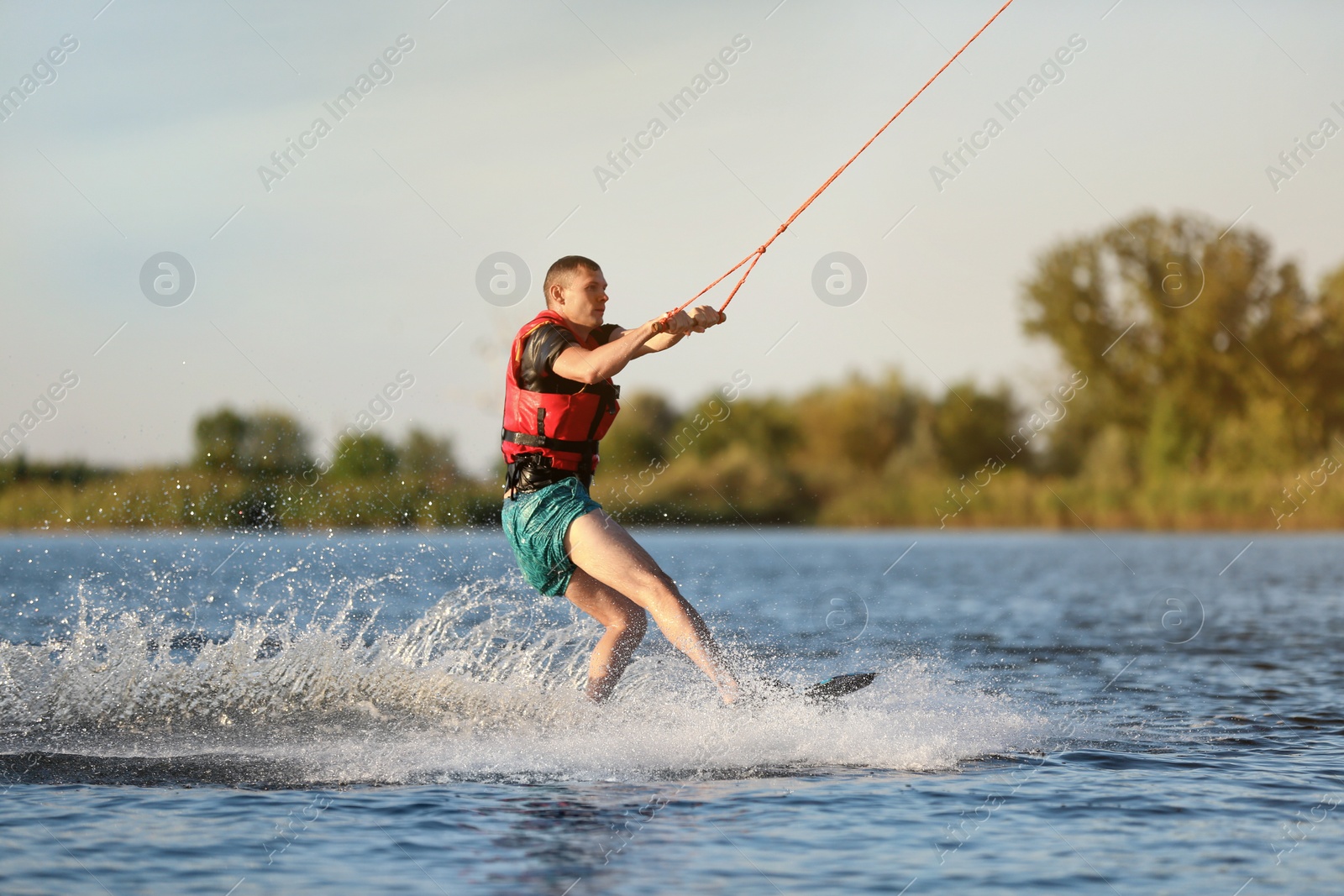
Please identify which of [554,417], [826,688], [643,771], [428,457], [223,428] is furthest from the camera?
[223,428]

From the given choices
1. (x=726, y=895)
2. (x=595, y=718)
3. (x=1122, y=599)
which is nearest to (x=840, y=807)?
(x=726, y=895)

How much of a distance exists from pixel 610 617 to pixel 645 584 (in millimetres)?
454

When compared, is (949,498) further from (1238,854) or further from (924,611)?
(1238,854)

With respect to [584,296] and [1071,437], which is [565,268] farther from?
[1071,437]

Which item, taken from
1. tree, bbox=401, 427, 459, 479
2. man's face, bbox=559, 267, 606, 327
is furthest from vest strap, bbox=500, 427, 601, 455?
tree, bbox=401, 427, 459, 479

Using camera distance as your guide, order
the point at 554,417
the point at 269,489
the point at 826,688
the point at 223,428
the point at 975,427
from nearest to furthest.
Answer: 1. the point at 554,417
2. the point at 826,688
3. the point at 269,489
4. the point at 223,428
5. the point at 975,427

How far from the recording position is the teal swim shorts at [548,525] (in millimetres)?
6086

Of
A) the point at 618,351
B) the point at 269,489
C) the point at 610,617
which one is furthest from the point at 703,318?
the point at 269,489

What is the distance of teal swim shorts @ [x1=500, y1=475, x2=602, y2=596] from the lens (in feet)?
20.0

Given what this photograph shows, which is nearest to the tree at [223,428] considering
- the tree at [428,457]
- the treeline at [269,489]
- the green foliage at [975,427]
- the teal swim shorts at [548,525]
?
the treeline at [269,489]

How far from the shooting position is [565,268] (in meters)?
6.08

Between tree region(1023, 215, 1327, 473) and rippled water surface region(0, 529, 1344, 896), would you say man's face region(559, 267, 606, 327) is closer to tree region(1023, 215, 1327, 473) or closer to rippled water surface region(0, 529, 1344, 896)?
rippled water surface region(0, 529, 1344, 896)

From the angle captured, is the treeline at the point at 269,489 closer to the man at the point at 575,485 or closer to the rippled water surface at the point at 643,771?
the rippled water surface at the point at 643,771

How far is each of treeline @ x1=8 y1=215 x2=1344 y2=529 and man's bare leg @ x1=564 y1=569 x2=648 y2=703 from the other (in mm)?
21796
